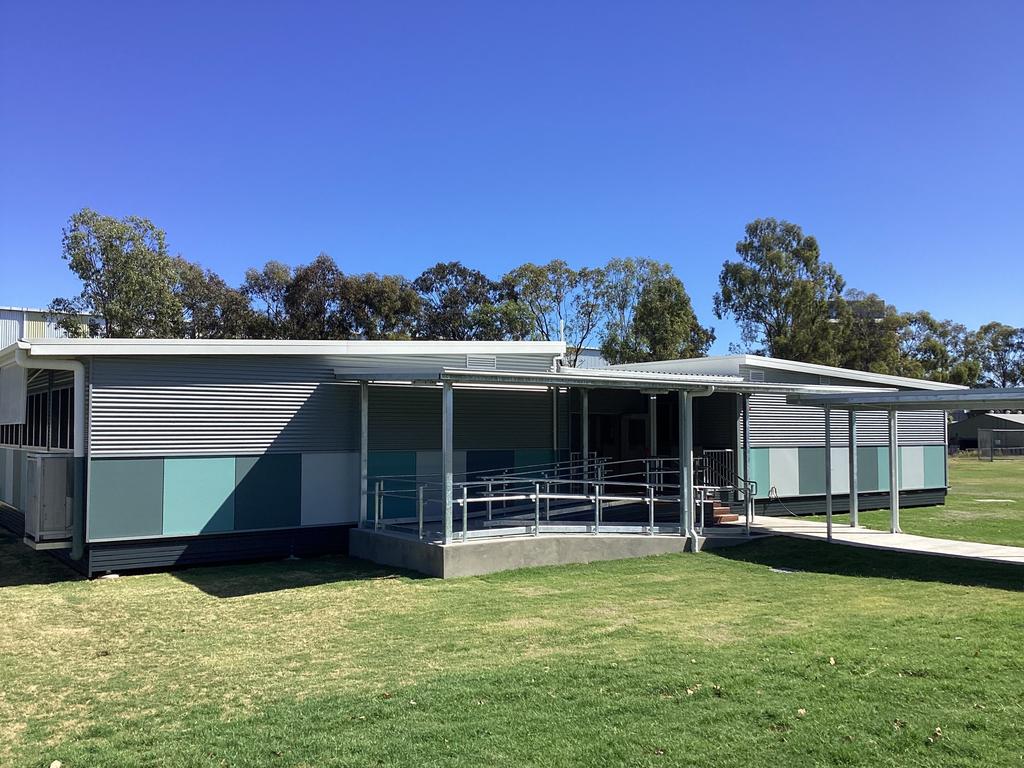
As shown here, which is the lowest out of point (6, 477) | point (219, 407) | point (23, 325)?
point (6, 477)

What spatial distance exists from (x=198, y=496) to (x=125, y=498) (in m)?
0.99

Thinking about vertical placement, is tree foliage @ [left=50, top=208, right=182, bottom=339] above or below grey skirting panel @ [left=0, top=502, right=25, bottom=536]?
above

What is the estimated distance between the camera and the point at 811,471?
18.4 m

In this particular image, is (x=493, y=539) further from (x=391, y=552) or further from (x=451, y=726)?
(x=451, y=726)

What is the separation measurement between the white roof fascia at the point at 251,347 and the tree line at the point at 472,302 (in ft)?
71.2

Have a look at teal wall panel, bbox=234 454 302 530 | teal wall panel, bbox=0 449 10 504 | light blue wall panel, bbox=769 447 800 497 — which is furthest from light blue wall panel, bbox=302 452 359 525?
light blue wall panel, bbox=769 447 800 497

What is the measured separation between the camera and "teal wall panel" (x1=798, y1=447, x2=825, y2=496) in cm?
1830

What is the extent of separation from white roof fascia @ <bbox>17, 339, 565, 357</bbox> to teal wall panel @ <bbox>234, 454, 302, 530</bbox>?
5.57 feet

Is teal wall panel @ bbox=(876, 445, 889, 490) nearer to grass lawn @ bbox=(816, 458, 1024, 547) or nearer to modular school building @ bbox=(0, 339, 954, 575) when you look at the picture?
grass lawn @ bbox=(816, 458, 1024, 547)

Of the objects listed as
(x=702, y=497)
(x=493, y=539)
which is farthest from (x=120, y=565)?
(x=702, y=497)

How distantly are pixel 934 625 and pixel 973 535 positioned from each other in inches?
Result: 318

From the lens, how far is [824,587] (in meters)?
10.1

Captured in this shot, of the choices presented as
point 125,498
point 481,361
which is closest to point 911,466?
→ point 481,361

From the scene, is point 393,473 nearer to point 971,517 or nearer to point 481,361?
point 481,361
